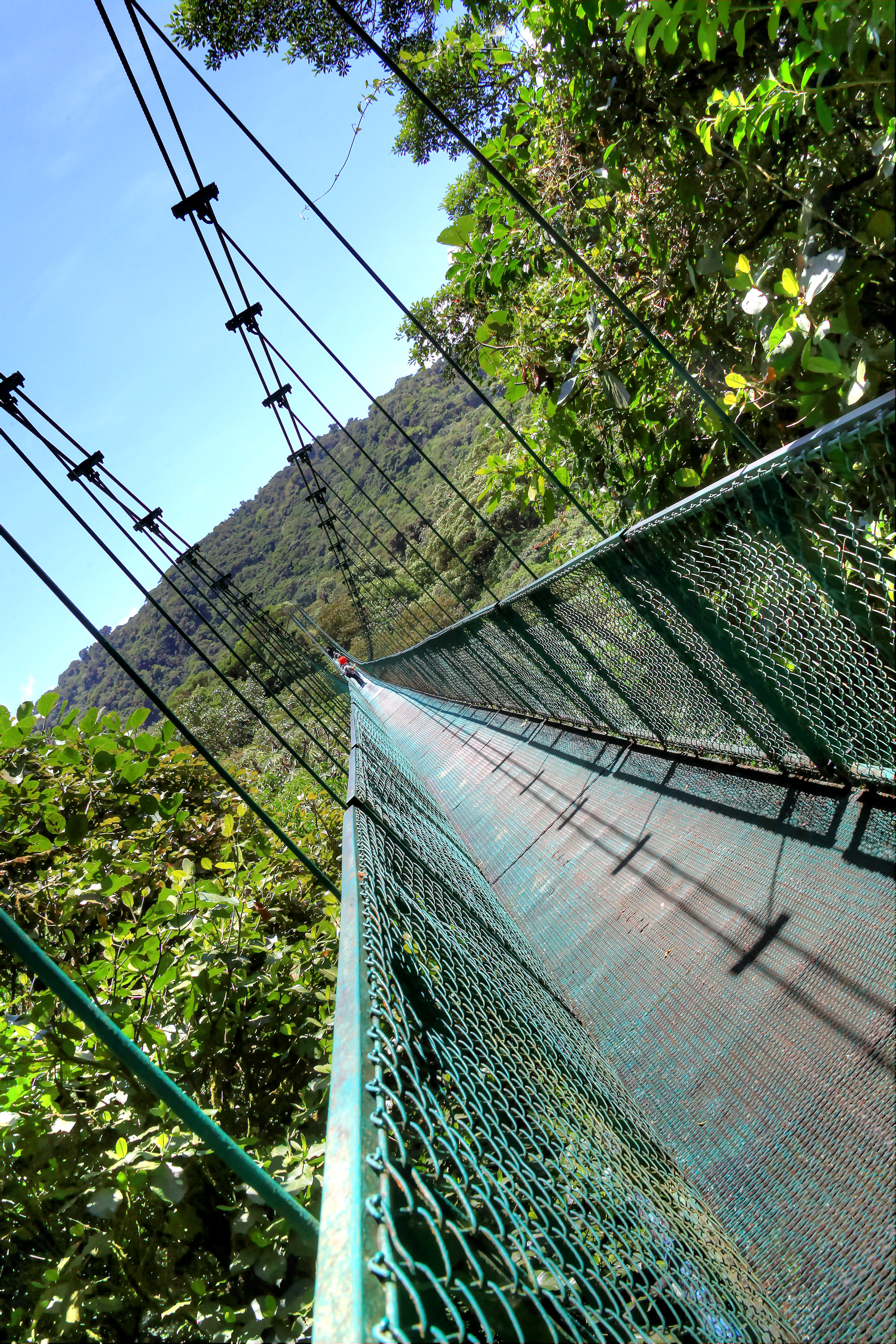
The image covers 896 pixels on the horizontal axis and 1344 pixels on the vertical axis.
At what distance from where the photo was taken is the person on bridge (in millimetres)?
18547

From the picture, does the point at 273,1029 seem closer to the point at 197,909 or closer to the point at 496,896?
the point at 197,909

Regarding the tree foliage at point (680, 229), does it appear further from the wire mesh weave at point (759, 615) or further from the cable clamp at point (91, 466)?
the cable clamp at point (91, 466)

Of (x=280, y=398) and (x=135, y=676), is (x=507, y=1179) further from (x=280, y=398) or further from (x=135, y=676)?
(x=280, y=398)

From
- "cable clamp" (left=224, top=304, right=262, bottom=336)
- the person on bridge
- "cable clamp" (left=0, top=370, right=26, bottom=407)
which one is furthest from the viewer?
the person on bridge

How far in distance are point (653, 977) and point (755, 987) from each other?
321 millimetres

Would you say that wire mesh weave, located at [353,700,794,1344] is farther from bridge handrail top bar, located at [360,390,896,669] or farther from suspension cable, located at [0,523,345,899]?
bridge handrail top bar, located at [360,390,896,669]

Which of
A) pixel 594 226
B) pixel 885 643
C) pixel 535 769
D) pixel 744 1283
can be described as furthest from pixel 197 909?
pixel 594 226

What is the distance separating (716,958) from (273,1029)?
1.02m

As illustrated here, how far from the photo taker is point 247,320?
246 inches

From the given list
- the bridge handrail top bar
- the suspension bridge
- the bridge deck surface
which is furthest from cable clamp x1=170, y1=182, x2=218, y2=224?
the bridge deck surface

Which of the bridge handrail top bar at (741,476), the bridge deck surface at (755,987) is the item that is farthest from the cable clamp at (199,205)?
the bridge deck surface at (755,987)

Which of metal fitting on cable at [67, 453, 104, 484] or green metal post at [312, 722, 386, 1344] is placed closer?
green metal post at [312, 722, 386, 1344]

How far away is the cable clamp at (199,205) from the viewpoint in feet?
13.5

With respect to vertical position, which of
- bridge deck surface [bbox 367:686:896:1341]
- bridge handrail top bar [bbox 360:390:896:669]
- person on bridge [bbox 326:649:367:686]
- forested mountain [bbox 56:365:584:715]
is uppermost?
forested mountain [bbox 56:365:584:715]
